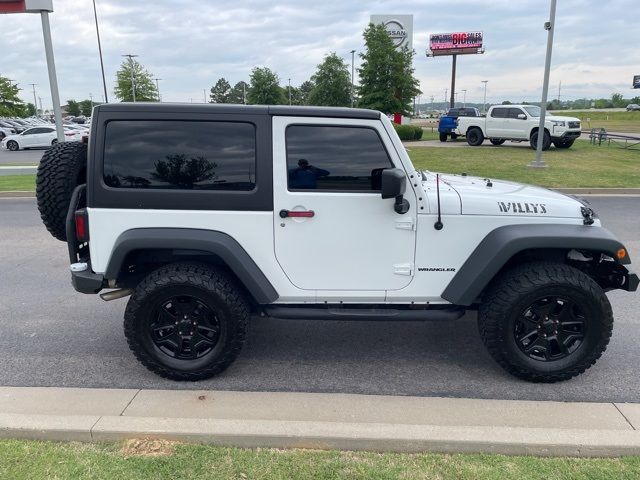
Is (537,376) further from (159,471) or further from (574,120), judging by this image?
(574,120)

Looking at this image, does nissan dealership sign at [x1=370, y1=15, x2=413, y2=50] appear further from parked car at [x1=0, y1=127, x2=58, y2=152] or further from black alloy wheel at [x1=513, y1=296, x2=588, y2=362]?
black alloy wheel at [x1=513, y1=296, x2=588, y2=362]

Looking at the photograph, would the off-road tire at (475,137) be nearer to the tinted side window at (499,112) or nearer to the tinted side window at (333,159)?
the tinted side window at (499,112)

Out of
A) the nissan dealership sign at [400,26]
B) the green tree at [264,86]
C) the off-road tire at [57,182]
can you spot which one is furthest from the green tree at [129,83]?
the off-road tire at [57,182]

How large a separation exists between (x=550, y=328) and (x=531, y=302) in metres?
0.27

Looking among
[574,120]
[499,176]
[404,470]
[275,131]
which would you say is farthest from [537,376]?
[574,120]

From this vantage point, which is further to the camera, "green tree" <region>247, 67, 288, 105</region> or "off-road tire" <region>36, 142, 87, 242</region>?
"green tree" <region>247, 67, 288, 105</region>

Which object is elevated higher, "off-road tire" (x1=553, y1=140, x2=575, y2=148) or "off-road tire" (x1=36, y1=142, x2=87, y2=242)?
"off-road tire" (x1=36, y1=142, x2=87, y2=242)

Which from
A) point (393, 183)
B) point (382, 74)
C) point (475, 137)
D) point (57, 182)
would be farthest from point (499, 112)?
point (57, 182)

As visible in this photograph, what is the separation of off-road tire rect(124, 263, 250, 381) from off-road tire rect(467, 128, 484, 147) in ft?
72.1

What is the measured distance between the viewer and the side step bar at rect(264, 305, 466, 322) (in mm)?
3463

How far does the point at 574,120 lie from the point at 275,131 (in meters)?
20.4

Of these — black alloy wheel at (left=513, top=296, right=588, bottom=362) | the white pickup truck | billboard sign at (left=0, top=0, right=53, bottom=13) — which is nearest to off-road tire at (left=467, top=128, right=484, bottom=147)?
the white pickup truck

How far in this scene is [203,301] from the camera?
3.37 metres

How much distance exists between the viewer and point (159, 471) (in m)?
2.51
